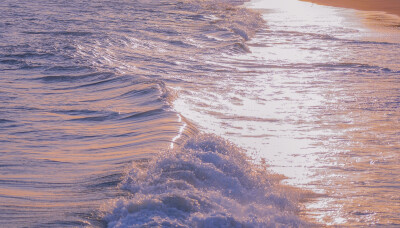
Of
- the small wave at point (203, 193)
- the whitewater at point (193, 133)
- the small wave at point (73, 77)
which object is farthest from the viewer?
the small wave at point (73, 77)

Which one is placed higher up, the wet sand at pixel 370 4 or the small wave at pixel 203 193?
the wet sand at pixel 370 4

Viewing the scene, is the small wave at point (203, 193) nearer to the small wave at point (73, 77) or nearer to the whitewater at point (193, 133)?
the whitewater at point (193, 133)

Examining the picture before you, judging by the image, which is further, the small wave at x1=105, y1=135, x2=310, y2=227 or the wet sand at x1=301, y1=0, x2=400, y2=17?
the wet sand at x1=301, y1=0, x2=400, y2=17

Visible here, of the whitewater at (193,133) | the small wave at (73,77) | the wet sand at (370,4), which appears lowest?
the whitewater at (193,133)

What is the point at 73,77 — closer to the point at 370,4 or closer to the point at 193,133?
the point at 193,133

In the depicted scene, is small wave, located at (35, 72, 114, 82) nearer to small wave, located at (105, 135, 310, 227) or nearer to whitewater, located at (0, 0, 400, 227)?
whitewater, located at (0, 0, 400, 227)

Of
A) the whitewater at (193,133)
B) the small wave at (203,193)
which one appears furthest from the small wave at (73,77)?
the small wave at (203,193)

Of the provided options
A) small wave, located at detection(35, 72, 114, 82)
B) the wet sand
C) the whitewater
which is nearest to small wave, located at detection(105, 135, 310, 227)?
the whitewater

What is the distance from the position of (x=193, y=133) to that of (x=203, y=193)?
1.99 metres

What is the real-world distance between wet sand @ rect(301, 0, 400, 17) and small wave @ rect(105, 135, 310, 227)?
2121 centimetres

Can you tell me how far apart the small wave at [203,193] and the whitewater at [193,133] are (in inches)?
0.6

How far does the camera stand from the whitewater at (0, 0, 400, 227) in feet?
13.3

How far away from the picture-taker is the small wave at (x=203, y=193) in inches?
144

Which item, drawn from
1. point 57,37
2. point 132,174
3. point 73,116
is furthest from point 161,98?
point 57,37
